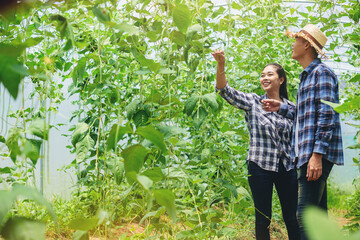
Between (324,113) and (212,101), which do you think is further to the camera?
(324,113)

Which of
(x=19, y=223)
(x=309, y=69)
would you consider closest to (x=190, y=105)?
(x=309, y=69)

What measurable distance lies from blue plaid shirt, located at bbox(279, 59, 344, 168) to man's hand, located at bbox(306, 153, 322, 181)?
28mm

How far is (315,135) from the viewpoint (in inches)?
70.8

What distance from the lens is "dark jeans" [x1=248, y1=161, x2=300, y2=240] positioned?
85.0 inches

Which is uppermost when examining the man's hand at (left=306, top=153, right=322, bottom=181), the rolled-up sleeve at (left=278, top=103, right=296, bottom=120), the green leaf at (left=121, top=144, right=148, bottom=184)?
the green leaf at (left=121, top=144, right=148, bottom=184)

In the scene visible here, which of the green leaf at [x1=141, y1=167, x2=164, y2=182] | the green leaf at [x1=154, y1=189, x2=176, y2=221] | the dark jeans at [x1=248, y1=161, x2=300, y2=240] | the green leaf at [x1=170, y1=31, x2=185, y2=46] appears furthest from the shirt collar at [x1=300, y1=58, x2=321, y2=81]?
the green leaf at [x1=154, y1=189, x2=176, y2=221]

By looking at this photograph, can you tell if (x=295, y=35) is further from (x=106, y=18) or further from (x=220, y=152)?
(x=106, y=18)

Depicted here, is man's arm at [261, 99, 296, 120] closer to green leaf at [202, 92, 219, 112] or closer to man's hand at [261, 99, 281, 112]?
man's hand at [261, 99, 281, 112]

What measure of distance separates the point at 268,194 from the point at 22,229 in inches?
79.2

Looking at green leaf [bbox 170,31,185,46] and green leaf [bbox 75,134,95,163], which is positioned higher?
green leaf [bbox 170,31,185,46]

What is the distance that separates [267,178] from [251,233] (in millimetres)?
1346

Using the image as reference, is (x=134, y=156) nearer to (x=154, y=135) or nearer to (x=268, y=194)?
(x=154, y=135)

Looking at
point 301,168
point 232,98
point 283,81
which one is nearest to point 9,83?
point 301,168

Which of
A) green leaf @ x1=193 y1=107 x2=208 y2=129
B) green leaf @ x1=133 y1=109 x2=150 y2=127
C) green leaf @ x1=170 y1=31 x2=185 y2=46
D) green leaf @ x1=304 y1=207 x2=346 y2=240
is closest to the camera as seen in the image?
green leaf @ x1=304 y1=207 x2=346 y2=240
